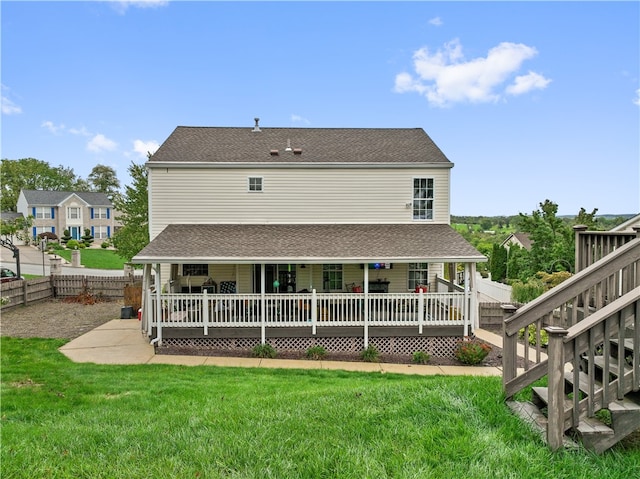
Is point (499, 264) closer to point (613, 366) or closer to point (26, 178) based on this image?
point (613, 366)

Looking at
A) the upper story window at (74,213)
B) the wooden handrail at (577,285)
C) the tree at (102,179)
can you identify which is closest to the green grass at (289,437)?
the wooden handrail at (577,285)

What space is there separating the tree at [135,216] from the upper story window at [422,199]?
14.5 m

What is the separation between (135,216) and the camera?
72.0 ft

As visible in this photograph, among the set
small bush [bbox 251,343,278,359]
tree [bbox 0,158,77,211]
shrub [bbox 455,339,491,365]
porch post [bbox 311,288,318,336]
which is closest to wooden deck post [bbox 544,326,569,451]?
shrub [bbox 455,339,491,365]

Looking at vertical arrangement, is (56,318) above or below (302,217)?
below

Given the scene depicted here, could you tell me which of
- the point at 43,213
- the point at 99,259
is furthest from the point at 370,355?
the point at 43,213

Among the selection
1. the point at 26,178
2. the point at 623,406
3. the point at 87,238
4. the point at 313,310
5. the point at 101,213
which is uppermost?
the point at 26,178

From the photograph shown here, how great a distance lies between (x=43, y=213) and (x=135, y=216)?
128ft

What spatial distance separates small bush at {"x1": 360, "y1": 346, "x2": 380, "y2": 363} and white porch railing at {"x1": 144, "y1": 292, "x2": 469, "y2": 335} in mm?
707

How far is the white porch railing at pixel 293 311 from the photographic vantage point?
36.4 ft

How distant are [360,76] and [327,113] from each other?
18.7 feet

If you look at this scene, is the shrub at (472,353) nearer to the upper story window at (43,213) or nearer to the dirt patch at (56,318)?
the dirt patch at (56,318)

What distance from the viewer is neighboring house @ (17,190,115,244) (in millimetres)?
50938

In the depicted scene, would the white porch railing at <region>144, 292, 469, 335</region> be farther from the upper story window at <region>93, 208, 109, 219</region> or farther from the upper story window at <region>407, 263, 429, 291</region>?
the upper story window at <region>93, 208, 109, 219</region>
